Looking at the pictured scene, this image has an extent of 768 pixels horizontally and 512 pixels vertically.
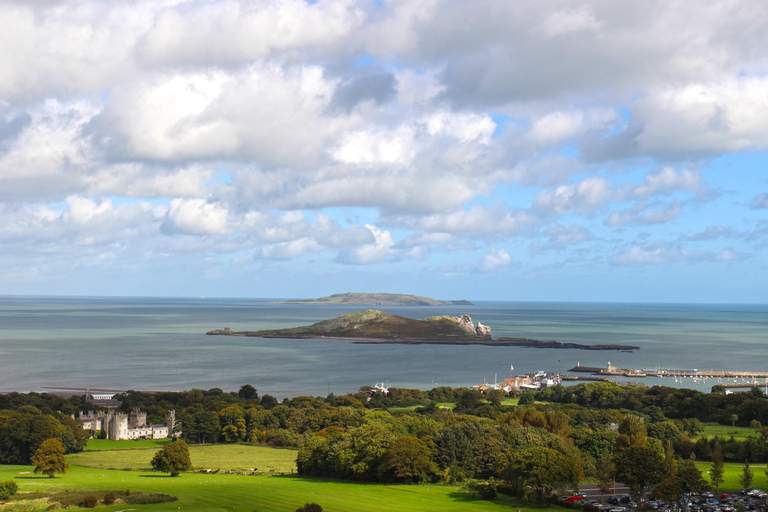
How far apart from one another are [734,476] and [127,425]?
47124 millimetres

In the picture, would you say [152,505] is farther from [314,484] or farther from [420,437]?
[420,437]

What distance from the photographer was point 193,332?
167 m

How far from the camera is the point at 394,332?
175 metres

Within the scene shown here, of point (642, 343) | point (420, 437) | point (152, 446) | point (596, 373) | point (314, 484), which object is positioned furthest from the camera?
point (642, 343)

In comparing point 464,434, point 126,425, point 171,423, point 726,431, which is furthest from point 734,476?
point 126,425

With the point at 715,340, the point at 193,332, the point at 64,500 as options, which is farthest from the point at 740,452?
the point at 193,332

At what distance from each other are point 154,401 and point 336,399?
63.6 feet

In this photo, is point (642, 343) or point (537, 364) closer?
point (537, 364)

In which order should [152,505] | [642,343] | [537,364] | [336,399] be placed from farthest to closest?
[642,343] < [537,364] < [336,399] < [152,505]

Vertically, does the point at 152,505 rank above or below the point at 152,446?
above

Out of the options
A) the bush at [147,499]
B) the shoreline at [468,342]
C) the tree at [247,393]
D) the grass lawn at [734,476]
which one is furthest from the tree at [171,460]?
the shoreline at [468,342]

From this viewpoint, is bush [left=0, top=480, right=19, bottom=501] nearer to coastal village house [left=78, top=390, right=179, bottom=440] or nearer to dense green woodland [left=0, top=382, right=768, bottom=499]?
dense green woodland [left=0, top=382, right=768, bottom=499]

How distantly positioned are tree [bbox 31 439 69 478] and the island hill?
122444 millimetres

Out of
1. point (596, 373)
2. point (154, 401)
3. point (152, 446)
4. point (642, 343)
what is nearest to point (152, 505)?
point (152, 446)
